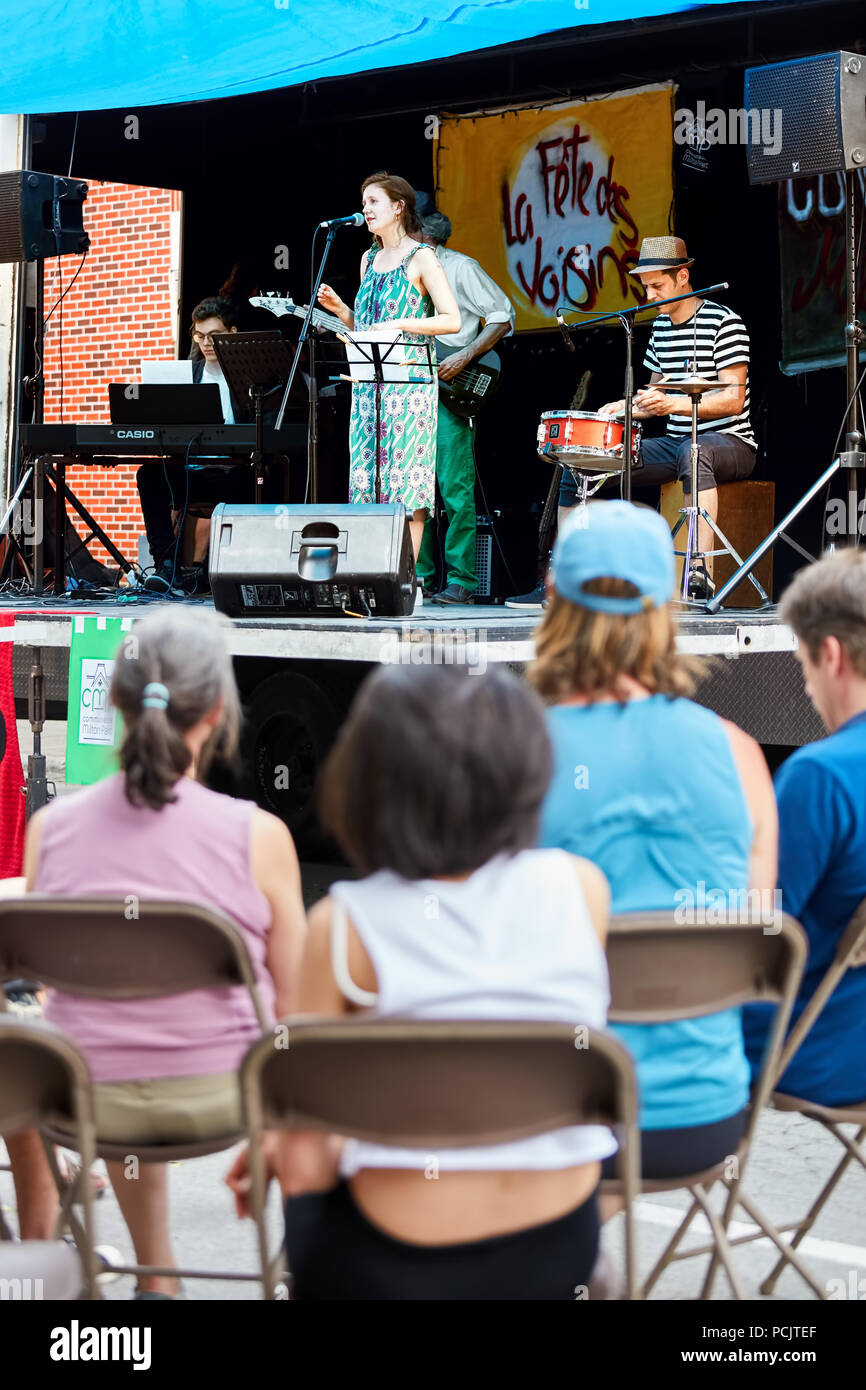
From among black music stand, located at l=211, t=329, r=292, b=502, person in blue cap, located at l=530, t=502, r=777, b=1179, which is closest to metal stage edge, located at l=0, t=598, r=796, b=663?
person in blue cap, located at l=530, t=502, r=777, b=1179

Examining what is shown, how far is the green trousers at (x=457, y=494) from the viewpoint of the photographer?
21.1 feet

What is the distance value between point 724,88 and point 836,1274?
6227mm

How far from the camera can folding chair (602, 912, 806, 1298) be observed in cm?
174

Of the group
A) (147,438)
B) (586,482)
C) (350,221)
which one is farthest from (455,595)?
(147,438)

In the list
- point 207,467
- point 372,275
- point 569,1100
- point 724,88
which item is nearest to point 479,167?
point 724,88

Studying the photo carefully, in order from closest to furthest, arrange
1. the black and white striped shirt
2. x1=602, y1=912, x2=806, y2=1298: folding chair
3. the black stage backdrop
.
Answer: x1=602, y1=912, x2=806, y2=1298: folding chair
the black and white striped shirt
the black stage backdrop

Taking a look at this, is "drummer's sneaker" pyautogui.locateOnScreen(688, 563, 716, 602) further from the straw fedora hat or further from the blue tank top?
the blue tank top

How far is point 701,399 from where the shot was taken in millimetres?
6059

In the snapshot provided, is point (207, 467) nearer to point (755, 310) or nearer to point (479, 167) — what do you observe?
point (479, 167)

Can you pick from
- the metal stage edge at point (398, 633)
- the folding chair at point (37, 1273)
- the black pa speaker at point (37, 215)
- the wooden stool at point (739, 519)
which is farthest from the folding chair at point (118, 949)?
the black pa speaker at point (37, 215)

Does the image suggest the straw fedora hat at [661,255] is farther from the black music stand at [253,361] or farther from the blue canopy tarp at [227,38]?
the black music stand at [253,361]

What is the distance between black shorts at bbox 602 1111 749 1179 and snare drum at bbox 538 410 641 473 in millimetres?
4084

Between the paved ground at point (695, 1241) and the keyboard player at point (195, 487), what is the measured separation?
4939mm

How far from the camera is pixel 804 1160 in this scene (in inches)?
120
